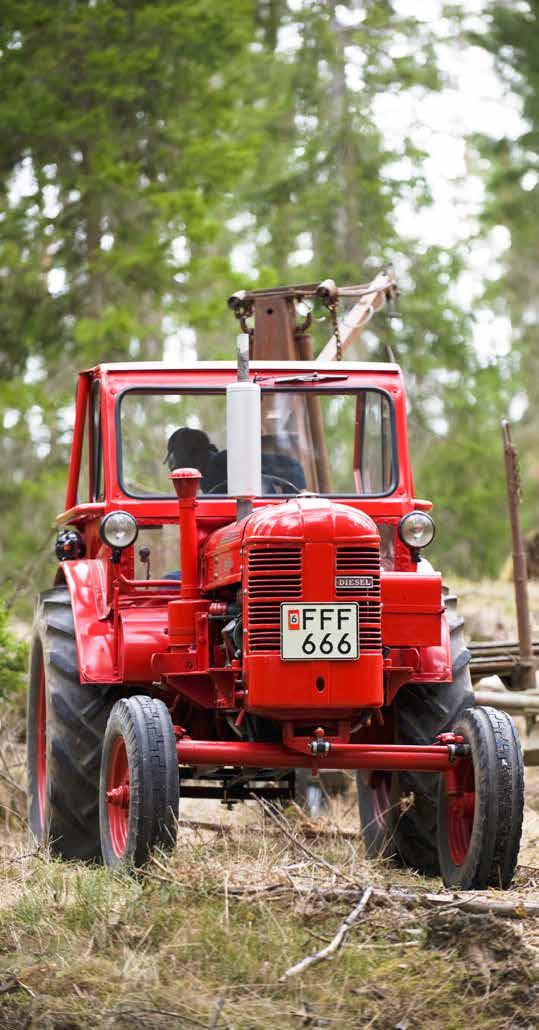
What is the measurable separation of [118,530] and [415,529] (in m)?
1.37

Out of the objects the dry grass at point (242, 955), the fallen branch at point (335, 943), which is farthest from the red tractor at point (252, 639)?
the fallen branch at point (335, 943)

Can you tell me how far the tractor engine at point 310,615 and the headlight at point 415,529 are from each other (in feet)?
3.68

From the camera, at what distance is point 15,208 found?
65.4 feet

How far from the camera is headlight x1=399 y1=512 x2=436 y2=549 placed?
290 inches

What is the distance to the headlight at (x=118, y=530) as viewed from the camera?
718 centimetres

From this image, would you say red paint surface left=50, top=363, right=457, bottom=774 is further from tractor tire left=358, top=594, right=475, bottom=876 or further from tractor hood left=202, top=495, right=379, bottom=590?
tractor tire left=358, top=594, right=475, bottom=876

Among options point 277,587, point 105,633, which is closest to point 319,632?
point 277,587

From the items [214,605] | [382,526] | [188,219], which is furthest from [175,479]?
[188,219]

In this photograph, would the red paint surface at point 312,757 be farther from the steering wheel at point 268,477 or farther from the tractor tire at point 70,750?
the steering wheel at point 268,477

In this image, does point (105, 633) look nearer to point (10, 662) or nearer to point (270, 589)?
point (270, 589)

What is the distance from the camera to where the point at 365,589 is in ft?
20.5

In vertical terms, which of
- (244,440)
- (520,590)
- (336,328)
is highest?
(336,328)

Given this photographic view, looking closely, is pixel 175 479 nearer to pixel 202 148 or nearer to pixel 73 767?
pixel 73 767

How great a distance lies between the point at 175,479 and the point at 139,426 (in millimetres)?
2419
